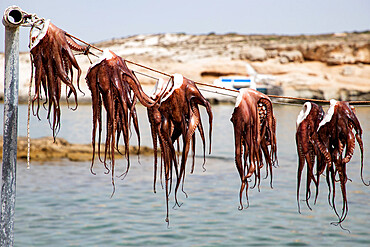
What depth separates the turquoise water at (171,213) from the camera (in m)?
9.34

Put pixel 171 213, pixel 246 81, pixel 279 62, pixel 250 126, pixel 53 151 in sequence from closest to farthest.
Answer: pixel 250 126, pixel 171 213, pixel 53 151, pixel 246 81, pixel 279 62

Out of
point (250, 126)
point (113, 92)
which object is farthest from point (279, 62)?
point (113, 92)

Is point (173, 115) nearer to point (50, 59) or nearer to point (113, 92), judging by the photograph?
point (113, 92)

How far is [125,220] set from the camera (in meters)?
10.3

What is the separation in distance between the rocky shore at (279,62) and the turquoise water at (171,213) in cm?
3450

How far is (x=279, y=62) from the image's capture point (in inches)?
2227

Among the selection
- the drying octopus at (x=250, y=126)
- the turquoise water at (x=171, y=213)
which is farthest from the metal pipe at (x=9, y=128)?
the turquoise water at (x=171, y=213)

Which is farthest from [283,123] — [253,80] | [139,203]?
[139,203]

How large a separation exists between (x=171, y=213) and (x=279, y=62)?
155 ft

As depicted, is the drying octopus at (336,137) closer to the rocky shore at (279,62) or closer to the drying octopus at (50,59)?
the drying octopus at (50,59)

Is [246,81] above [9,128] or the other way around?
above

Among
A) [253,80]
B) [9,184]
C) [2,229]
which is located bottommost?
[2,229]

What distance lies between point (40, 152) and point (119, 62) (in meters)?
15.0

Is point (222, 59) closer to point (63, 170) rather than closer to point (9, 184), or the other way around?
point (63, 170)
